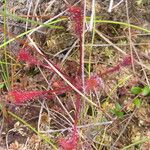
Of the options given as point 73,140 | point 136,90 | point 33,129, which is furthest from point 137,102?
point 33,129

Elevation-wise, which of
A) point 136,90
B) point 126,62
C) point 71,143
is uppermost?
point 126,62

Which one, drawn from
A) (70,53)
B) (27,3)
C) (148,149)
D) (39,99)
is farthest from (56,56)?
Answer: (148,149)

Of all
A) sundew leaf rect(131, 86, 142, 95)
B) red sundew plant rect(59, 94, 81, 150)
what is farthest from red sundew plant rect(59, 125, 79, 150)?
sundew leaf rect(131, 86, 142, 95)

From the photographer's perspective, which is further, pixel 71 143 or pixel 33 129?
pixel 33 129

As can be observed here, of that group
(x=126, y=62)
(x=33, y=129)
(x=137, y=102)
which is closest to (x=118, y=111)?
(x=137, y=102)

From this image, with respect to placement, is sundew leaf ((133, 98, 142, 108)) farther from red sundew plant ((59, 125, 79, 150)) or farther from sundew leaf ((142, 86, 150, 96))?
red sundew plant ((59, 125, 79, 150))

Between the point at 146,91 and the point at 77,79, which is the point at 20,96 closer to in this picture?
the point at 77,79

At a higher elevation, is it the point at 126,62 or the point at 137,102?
the point at 126,62

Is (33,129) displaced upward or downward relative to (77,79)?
downward

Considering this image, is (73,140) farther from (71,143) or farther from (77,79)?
(77,79)

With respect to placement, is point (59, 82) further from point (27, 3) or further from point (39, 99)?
point (27, 3)

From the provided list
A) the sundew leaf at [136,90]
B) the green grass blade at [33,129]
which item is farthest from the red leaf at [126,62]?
the green grass blade at [33,129]
